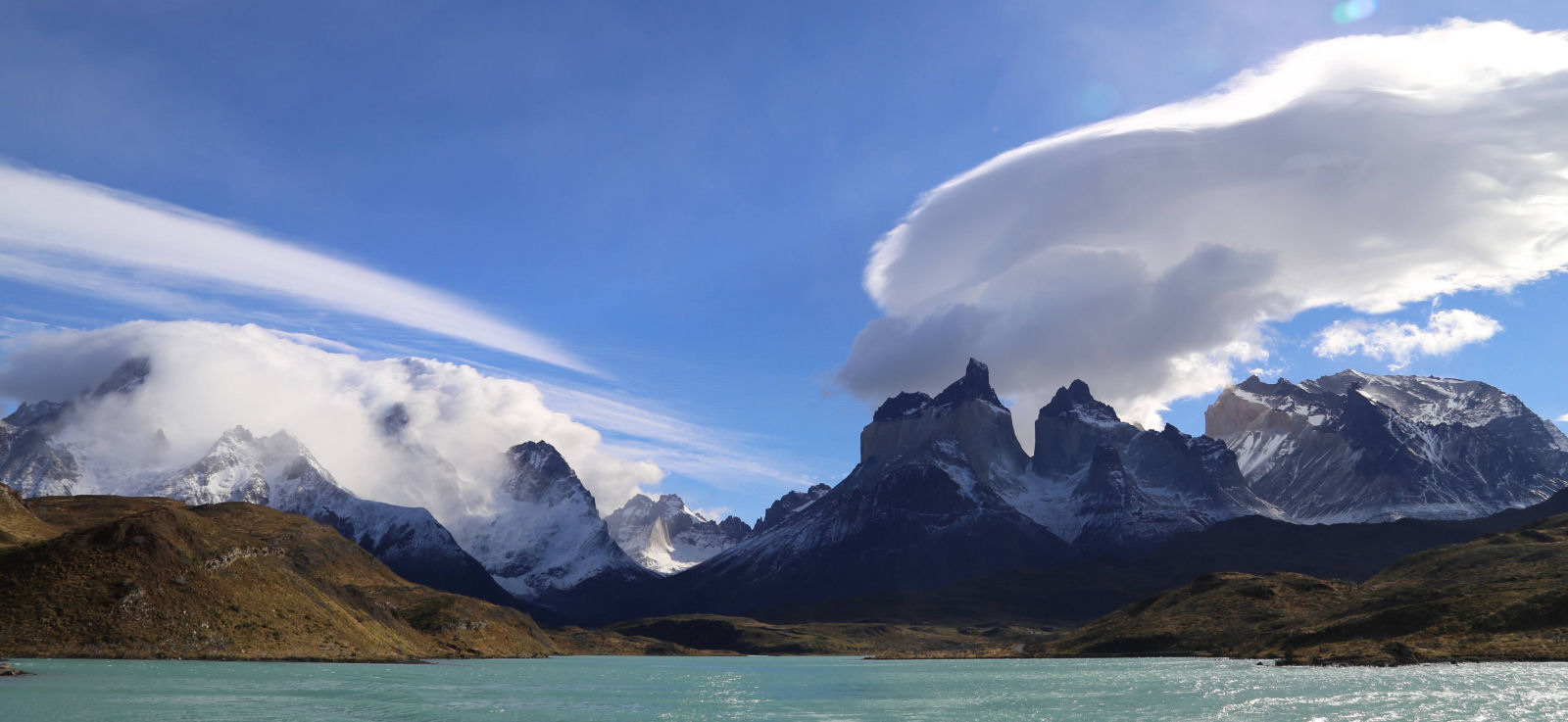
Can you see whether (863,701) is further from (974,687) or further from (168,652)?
(168,652)

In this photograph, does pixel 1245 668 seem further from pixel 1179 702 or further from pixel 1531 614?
pixel 1179 702

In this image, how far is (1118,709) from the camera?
380ft

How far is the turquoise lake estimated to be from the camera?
343 ft

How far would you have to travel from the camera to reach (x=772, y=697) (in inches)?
6048

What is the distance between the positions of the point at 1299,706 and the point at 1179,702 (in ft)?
43.5

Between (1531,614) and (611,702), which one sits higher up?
(1531,614)

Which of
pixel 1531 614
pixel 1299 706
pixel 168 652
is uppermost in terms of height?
pixel 1531 614

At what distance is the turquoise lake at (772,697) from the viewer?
343ft

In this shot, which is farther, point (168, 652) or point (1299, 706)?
point (168, 652)

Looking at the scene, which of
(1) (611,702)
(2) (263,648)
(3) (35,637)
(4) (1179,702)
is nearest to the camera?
(4) (1179,702)

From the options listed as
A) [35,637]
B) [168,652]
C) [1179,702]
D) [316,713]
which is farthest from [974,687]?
[35,637]

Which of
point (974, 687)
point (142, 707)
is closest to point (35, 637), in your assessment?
point (142, 707)

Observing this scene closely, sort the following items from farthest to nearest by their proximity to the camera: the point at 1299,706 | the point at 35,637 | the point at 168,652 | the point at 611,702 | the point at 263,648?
the point at 263,648 → the point at 168,652 → the point at 35,637 → the point at 611,702 → the point at 1299,706

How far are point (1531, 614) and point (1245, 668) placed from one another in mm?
52014
